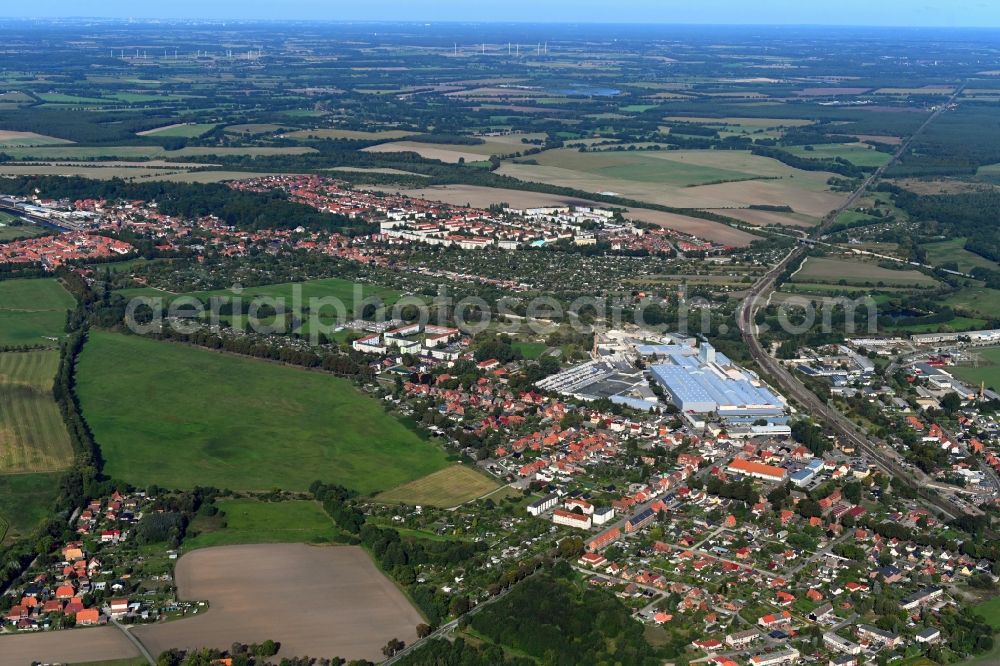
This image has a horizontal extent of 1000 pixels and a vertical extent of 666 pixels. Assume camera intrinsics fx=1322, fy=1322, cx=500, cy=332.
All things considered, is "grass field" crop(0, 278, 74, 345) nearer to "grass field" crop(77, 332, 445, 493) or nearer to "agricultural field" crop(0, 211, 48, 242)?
"grass field" crop(77, 332, 445, 493)

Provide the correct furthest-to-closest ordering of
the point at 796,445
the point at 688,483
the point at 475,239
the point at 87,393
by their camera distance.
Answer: the point at 475,239, the point at 87,393, the point at 796,445, the point at 688,483

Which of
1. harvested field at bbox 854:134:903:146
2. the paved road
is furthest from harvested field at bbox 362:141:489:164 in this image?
the paved road

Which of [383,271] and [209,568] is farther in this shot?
[383,271]

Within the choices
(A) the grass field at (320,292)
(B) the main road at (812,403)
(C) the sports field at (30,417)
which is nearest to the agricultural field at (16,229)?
(A) the grass field at (320,292)

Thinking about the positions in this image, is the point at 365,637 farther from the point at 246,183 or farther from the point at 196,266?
the point at 246,183

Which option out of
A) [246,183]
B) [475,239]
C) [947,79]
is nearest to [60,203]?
[246,183]

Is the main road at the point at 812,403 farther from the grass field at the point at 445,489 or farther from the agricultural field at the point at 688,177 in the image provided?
the agricultural field at the point at 688,177

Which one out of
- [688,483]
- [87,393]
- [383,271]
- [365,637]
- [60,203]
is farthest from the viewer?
[60,203]
